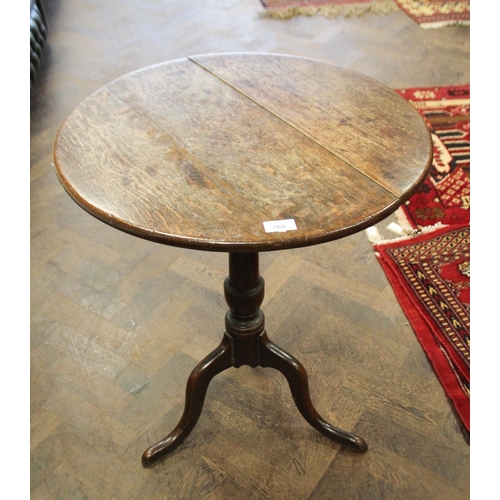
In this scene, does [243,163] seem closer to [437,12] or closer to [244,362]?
[244,362]

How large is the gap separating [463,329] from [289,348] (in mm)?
473

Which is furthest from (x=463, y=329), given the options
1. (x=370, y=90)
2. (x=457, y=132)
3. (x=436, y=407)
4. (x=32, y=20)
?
(x=32, y=20)

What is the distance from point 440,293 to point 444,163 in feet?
2.29

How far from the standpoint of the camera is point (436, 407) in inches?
50.8

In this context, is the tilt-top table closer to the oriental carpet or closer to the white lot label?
the white lot label

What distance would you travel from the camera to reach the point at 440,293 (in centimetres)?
155

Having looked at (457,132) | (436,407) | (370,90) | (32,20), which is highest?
(370,90)

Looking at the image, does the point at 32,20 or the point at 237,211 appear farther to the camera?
the point at 32,20

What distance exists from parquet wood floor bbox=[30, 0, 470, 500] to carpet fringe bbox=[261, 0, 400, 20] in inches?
68.7

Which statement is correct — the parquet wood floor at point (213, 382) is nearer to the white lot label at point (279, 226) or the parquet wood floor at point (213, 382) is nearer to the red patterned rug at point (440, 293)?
the red patterned rug at point (440, 293)

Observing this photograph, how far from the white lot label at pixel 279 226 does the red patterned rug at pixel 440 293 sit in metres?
0.79

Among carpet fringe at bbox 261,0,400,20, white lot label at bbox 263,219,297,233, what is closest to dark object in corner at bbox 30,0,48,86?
carpet fringe at bbox 261,0,400,20

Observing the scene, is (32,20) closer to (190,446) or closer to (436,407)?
(190,446)

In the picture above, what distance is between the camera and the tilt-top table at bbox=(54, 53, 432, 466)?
0.77m
